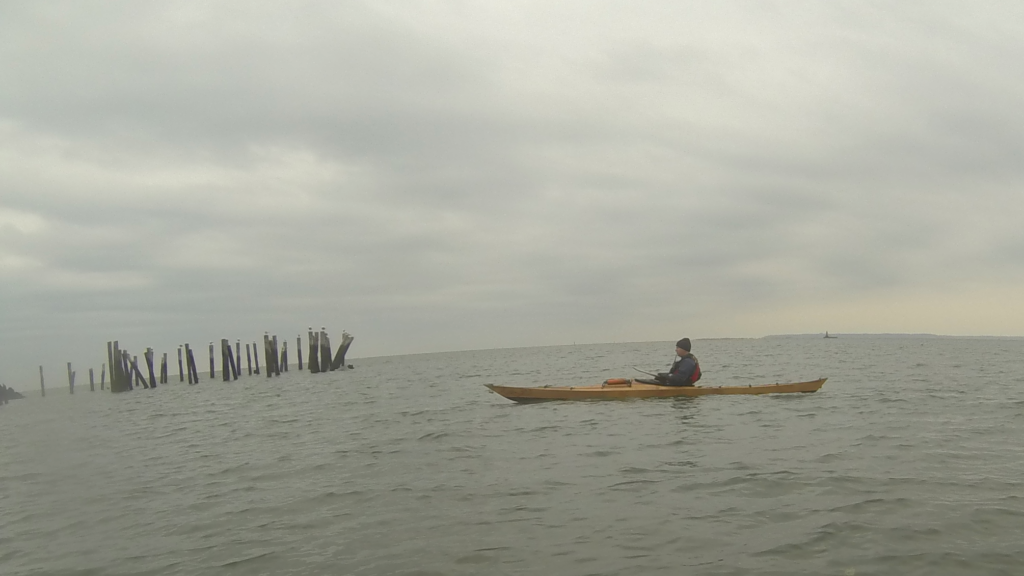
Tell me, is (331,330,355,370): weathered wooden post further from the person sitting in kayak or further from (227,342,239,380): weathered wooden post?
the person sitting in kayak

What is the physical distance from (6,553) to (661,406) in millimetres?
11810

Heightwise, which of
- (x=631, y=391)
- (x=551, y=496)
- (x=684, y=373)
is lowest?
(x=551, y=496)

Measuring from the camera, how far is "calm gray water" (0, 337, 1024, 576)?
17.4 feet

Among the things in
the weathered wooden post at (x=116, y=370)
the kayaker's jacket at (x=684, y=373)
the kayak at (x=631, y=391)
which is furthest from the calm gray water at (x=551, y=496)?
the weathered wooden post at (x=116, y=370)

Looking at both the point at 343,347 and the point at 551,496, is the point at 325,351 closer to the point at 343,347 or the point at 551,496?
the point at 343,347

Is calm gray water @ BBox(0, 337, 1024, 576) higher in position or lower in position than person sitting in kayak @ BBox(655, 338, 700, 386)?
lower

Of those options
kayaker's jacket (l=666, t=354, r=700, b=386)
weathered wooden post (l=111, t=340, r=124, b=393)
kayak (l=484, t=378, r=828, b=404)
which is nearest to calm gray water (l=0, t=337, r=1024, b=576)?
kayak (l=484, t=378, r=828, b=404)

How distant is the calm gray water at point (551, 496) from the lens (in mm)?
5293

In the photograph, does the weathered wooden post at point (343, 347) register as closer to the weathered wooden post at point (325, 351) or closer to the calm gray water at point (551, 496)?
the weathered wooden post at point (325, 351)

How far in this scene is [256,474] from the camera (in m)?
9.48

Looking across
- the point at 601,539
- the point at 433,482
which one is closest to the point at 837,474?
the point at 601,539

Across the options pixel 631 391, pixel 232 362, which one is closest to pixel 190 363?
pixel 232 362

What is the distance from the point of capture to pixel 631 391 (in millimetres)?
15562

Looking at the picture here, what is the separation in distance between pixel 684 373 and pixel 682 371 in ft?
0.22
